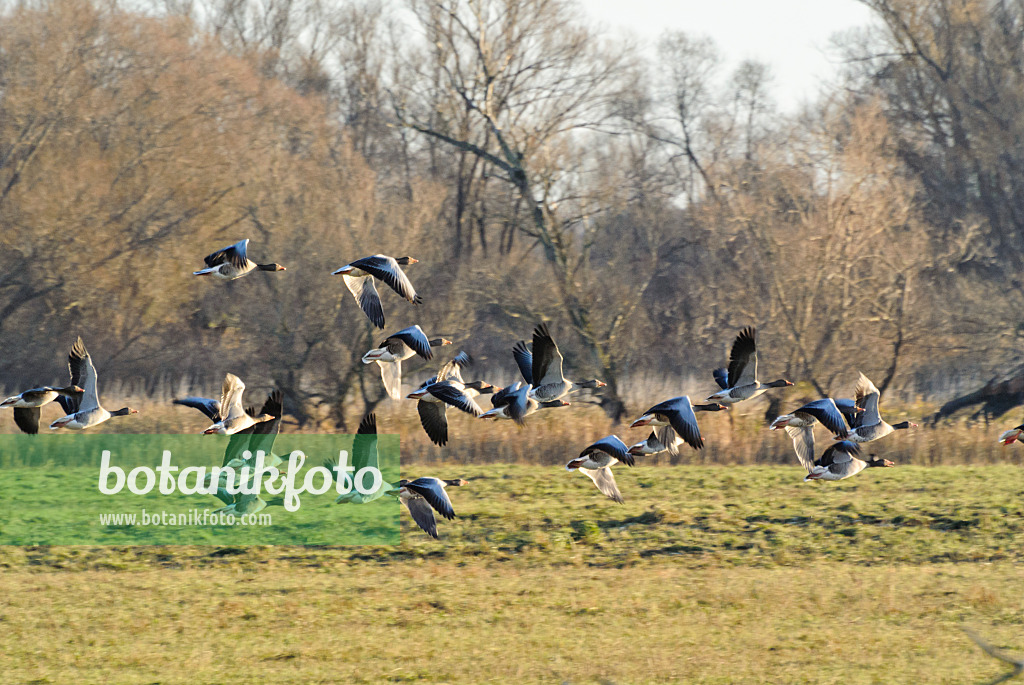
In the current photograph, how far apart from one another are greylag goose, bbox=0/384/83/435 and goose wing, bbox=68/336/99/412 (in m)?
0.09

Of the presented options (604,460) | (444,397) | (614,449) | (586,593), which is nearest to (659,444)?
(604,460)

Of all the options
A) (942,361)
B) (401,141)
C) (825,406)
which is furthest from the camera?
(401,141)

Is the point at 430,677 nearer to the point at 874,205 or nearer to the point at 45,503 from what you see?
the point at 45,503

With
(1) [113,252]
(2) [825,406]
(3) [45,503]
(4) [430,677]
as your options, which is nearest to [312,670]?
(4) [430,677]

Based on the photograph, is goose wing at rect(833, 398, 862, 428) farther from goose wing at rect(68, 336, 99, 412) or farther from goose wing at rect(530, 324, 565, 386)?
goose wing at rect(68, 336, 99, 412)

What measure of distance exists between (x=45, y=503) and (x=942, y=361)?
2139cm

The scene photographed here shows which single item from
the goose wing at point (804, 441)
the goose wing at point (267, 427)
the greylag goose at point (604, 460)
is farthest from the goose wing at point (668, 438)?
the goose wing at point (267, 427)

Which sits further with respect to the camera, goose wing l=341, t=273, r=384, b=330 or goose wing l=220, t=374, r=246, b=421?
goose wing l=220, t=374, r=246, b=421

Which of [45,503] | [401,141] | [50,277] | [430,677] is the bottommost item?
[430,677]

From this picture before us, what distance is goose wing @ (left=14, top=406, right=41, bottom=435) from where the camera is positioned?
923 centimetres

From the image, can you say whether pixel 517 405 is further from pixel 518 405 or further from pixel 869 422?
pixel 869 422

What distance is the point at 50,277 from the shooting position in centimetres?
2836

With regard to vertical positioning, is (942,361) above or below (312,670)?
above

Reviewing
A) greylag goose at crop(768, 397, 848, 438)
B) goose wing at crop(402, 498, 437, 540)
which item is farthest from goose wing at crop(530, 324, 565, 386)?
goose wing at crop(402, 498, 437, 540)
